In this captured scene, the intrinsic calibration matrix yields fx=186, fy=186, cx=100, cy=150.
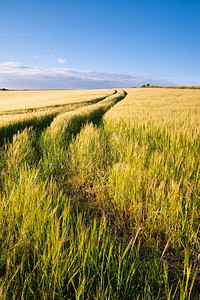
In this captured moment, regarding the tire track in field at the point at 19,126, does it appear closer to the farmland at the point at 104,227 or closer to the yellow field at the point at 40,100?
the farmland at the point at 104,227

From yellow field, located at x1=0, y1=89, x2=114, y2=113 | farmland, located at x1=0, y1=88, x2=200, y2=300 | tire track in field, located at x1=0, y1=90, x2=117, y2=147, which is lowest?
farmland, located at x1=0, y1=88, x2=200, y2=300

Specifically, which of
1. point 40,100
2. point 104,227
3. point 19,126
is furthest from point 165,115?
point 40,100

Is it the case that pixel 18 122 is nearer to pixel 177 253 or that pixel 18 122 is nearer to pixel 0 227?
pixel 0 227

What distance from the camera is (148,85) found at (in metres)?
63.5

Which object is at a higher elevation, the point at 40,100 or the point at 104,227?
the point at 40,100

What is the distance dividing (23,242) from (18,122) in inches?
144

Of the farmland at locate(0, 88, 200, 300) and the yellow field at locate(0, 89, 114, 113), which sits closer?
the farmland at locate(0, 88, 200, 300)

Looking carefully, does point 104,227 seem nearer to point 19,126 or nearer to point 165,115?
Answer: point 165,115

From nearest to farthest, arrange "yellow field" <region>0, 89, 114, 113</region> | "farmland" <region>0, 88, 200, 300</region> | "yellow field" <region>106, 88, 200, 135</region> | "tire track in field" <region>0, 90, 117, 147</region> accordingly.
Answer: "farmland" <region>0, 88, 200, 300</region>
"yellow field" <region>106, 88, 200, 135</region>
"tire track in field" <region>0, 90, 117, 147</region>
"yellow field" <region>0, 89, 114, 113</region>

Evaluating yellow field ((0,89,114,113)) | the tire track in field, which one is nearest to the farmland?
the tire track in field

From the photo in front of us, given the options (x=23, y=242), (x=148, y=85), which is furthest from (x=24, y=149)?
(x=148, y=85)

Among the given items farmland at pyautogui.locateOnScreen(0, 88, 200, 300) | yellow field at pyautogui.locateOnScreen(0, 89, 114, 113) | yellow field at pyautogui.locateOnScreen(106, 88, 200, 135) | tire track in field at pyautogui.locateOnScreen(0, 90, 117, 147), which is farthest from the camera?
yellow field at pyautogui.locateOnScreen(0, 89, 114, 113)

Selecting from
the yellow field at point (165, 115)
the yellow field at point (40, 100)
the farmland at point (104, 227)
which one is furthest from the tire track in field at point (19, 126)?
the yellow field at point (40, 100)

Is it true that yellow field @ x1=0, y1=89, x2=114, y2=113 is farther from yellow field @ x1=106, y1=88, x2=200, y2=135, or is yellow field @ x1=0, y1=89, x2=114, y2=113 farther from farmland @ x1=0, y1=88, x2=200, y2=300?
farmland @ x1=0, y1=88, x2=200, y2=300
